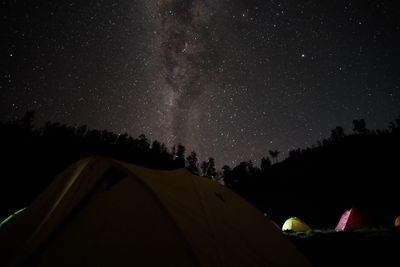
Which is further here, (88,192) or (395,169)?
(395,169)

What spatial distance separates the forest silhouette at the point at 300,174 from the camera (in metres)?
31.0

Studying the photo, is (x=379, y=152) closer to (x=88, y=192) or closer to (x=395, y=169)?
(x=395, y=169)

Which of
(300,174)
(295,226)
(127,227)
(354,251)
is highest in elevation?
(300,174)

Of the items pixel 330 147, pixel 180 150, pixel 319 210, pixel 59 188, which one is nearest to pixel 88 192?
pixel 59 188

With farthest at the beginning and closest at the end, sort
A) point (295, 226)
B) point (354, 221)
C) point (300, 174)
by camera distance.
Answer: point (300, 174)
point (295, 226)
point (354, 221)

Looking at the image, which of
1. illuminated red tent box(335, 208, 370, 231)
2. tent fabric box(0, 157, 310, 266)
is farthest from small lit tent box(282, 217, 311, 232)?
tent fabric box(0, 157, 310, 266)

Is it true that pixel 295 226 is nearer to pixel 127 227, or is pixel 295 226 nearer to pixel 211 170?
pixel 127 227

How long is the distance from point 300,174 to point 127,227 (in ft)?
188

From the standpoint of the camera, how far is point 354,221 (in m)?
16.3

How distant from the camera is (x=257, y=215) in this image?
3.66 meters

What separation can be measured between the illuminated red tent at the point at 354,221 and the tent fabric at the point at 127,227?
17484mm

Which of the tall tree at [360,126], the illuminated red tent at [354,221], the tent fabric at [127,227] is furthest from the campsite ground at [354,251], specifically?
the tall tree at [360,126]

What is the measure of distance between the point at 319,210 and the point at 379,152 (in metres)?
16.2

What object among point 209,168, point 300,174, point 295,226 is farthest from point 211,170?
point 295,226
